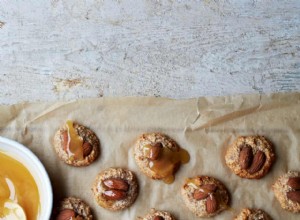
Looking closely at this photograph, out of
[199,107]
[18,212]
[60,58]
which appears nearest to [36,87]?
[60,58]

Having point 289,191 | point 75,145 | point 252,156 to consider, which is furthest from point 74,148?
point 289,191

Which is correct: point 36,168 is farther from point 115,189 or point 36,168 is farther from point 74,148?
point 115,189

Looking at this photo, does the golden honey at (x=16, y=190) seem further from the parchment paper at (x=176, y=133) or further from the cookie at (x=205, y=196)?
the cookie at (x=205, y=196)

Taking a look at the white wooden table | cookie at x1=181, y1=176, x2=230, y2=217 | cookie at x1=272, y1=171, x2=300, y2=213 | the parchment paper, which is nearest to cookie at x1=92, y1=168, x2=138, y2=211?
the parchment paper

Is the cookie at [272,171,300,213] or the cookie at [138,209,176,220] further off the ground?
the cookie at [272,171,300,213]

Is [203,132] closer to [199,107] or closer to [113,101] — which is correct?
[199,107]

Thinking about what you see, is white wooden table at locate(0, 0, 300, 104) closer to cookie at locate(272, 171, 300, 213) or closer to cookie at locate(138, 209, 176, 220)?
cookie at locate(272, 171, 300, 213)

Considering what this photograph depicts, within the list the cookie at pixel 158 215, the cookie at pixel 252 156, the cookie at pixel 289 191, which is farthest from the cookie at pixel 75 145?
the cookie at pixel 289 191
